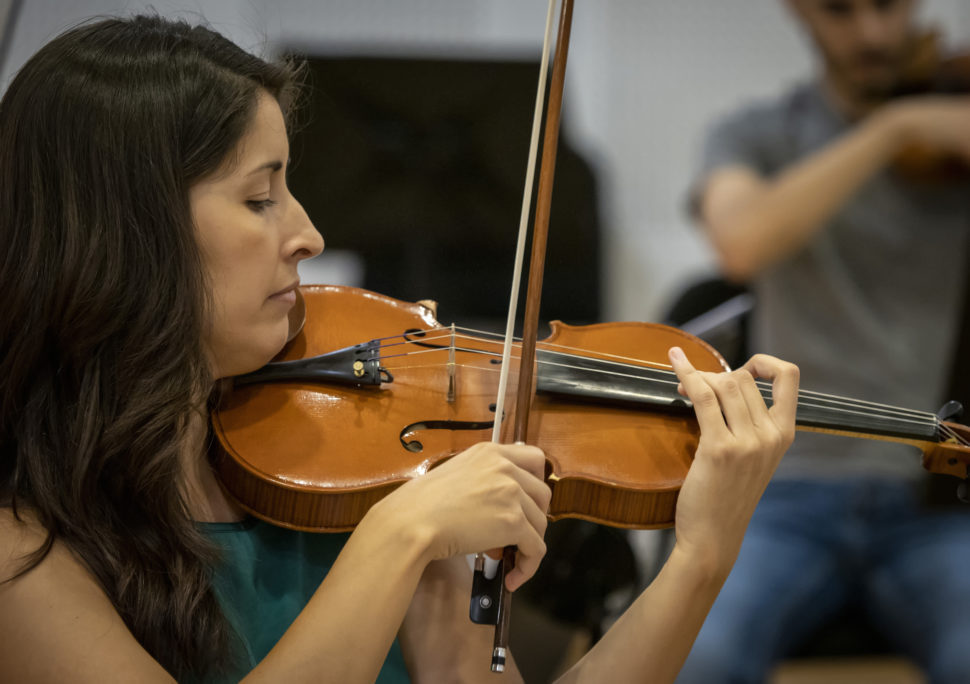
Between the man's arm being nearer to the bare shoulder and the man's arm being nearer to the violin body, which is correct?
the violin body

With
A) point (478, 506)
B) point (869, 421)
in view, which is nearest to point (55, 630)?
point (478, 506)

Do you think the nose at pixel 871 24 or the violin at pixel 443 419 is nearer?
the violin at pixel 443 419

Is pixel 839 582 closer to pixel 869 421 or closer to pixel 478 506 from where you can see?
pixel 869 421

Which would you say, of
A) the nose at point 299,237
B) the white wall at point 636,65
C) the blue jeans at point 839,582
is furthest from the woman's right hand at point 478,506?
the white wall at point 636,65

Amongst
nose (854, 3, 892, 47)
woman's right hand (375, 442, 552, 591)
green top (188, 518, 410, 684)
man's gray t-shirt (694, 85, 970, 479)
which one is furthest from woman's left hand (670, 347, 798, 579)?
nose (854, 3, 892, 47)

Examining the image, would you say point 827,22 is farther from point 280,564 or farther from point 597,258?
point 280,564

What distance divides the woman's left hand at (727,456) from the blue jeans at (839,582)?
0.55 meters

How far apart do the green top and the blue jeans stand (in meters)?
0.63

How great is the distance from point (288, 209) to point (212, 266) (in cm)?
10

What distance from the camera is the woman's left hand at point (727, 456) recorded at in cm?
83

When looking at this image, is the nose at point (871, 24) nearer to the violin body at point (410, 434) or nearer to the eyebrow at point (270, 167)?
the violin body at point (410, 434)

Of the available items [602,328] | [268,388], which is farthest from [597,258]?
[268,388]

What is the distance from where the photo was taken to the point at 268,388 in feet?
2.94

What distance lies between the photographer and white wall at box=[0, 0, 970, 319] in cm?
240
